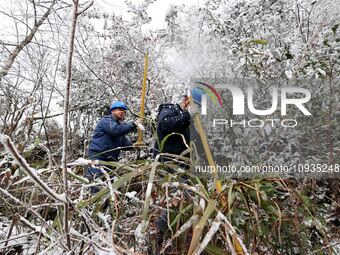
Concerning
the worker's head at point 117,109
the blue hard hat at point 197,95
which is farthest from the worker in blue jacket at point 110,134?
the blue hard hat at point 197,95

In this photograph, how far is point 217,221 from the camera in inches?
55.7

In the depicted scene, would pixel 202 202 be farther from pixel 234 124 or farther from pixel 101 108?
pixel 101 108

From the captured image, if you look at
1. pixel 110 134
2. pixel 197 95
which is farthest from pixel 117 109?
pixel 197 95

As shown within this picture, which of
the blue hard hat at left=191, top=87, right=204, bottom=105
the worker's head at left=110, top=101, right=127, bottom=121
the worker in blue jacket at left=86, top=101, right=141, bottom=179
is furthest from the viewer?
the worker's head at left=110, top=101, right=127, bottom=121

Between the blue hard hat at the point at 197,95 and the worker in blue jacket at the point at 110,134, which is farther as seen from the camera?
the worker in blue jacket at the point at 110,134

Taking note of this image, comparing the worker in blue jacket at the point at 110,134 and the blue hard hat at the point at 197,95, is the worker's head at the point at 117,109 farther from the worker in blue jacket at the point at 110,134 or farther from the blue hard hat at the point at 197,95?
the blue hard hat at the point at 197,95

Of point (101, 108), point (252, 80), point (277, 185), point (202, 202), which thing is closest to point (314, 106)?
point (252, 80)

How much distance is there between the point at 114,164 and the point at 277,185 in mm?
813

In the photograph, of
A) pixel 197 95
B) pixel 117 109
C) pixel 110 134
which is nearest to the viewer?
pixel 197 95

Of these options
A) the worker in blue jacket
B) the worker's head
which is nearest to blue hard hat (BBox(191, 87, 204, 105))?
the worker in blue jacket

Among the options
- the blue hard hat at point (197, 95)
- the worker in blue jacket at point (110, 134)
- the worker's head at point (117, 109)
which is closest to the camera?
the blue hard hat at point (197, 95)

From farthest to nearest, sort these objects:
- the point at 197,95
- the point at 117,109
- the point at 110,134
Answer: the point at 117,109
the point at 110,134
the point at 197,95

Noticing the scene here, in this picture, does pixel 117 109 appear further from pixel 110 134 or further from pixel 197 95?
pixel 197 95

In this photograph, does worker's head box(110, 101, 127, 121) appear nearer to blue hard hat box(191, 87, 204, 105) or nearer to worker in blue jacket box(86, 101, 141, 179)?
worker in blue jacket box(86, 101, 141, 179)
